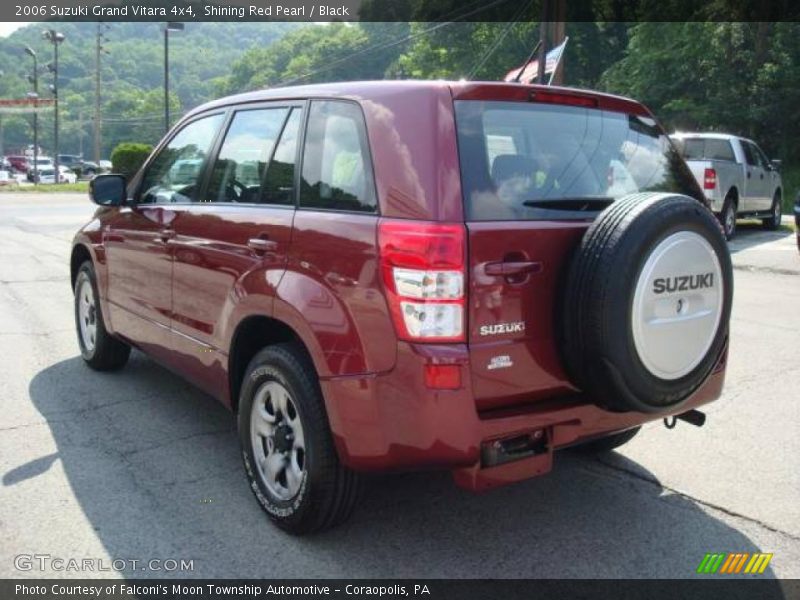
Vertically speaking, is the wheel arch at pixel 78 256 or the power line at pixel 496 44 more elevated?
the power line at pixel 496 44

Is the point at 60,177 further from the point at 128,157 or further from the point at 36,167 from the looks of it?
the point at 128,157

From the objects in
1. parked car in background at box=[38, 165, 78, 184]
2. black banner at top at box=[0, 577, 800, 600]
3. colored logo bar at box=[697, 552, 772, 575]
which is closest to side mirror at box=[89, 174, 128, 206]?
black banner at top at box=[0, 577, 800, 600]

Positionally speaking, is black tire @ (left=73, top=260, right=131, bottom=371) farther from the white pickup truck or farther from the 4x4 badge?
the white pickup truck

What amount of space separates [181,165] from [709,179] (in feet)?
35.2

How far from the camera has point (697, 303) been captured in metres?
3.05

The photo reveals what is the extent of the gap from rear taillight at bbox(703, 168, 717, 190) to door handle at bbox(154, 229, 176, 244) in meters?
10.8

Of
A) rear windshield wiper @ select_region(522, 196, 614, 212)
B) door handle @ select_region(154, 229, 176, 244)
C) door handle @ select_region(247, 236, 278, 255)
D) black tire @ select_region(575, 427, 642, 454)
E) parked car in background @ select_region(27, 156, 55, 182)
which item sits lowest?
black tire @ select_region(575, 427, 642, 454)

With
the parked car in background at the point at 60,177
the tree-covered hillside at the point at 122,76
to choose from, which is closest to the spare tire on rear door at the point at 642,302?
the parked car in background at the point at 60,177

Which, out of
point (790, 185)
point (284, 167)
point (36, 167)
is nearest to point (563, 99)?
point (284, 167)

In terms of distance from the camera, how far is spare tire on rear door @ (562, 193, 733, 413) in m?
2.80

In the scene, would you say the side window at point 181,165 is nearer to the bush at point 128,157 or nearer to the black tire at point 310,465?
the black tire at point 310,465

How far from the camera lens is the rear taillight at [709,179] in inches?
510

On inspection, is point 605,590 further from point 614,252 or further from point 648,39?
point 648,39
